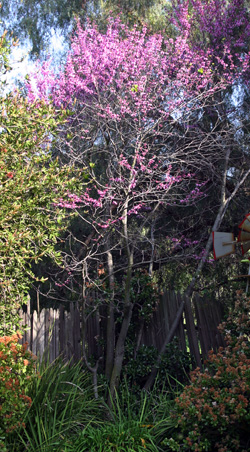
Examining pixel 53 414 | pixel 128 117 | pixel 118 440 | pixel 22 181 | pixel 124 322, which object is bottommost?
pixel 118 440

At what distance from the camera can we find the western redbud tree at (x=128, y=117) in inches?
229

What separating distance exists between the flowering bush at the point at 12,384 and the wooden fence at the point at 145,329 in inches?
64.5

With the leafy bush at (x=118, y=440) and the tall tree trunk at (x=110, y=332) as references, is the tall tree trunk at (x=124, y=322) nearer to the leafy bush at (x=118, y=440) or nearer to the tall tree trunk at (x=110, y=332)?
the tall tree trunk at (x=110, y=332)

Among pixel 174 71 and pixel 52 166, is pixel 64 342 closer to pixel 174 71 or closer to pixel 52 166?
pixel 52 166

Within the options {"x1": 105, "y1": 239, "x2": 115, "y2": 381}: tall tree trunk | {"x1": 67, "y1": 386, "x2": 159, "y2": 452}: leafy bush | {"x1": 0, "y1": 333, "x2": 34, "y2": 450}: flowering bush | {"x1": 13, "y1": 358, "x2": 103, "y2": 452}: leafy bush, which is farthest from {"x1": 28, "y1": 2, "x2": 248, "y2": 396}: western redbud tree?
{"x1": 0, "y1": 333, "x2": 34, "y2": 450}: flowering bush

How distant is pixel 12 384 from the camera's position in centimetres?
369

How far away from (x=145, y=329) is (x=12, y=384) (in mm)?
2750

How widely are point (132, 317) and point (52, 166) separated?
8.98 ft

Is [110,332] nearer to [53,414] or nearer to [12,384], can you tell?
[53,414]

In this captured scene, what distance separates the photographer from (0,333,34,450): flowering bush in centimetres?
360

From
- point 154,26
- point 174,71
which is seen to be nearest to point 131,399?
point 174,71

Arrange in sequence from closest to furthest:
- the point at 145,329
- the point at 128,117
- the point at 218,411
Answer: the point at 218,411 → the point at 145,329 → the point at 128,117

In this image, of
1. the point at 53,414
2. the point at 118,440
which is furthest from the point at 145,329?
the point at 118,440

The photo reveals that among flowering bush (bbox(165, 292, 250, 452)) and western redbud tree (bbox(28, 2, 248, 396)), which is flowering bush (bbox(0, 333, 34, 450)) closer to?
flowering bush (bbox(165, 292, 250, 452))
